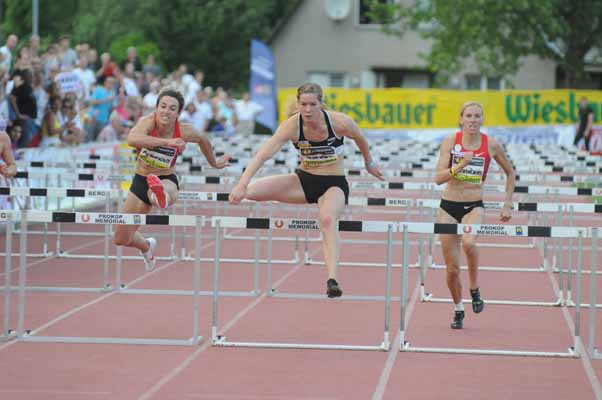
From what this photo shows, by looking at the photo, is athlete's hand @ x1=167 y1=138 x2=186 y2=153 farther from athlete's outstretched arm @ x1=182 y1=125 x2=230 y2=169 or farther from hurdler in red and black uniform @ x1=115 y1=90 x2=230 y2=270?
athlete's outstretched arm @ x1=182 y1=125 x2=230 y2=169

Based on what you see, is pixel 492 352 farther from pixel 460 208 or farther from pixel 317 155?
pixel 317 155

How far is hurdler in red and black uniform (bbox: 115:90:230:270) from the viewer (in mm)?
10961

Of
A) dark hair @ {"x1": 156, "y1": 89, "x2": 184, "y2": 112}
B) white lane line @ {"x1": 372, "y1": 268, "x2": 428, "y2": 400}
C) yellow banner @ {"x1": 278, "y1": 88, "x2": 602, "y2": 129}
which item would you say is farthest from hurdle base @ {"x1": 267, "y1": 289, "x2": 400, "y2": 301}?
yellow banner @ {"x1": 278, "y1": 88, "x2": 602, "y2": 129}

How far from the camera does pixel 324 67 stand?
57.8 metres

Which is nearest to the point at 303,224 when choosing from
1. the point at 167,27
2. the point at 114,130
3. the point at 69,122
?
the point at 69,122

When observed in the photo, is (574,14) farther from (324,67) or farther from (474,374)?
(474,374)

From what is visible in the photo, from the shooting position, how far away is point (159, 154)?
1134 centimetres

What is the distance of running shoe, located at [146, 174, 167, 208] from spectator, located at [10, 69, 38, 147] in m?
9.78

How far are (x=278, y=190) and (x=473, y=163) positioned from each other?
1.72 metres

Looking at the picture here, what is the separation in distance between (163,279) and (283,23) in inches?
1736

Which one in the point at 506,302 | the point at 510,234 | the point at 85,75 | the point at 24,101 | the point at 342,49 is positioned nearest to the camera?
the point at 510,234

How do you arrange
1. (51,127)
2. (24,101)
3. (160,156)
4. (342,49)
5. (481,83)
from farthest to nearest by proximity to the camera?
1. (342,49)
2. (481,83)
3. (51,127)
4. (24,101)
5. (160,156)

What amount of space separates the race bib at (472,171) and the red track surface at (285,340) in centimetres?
125

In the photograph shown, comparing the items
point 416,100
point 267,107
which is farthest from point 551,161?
point 267,107
